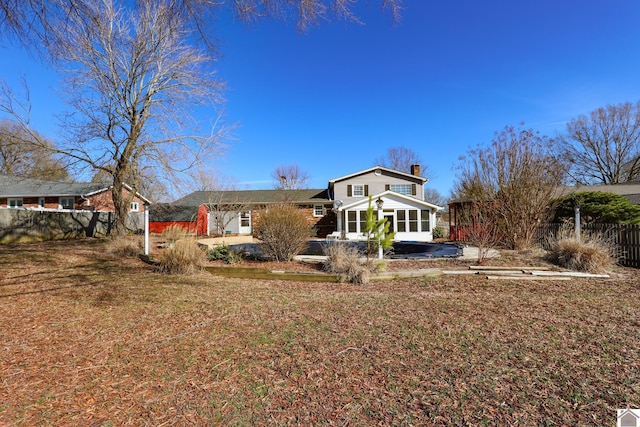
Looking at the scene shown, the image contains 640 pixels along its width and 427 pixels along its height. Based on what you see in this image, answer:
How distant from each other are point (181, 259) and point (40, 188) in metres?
25.6

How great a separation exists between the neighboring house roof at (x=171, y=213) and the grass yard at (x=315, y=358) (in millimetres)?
21209

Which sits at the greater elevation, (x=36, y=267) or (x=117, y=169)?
(x=117, y=169)

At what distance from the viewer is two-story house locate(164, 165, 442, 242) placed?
2123 cm

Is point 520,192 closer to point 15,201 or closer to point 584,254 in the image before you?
point 584,254

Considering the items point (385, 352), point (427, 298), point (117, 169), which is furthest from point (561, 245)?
point (117, 169)

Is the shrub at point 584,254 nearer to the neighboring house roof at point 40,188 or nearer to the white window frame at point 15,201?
the neighboring house roof at point 40,188

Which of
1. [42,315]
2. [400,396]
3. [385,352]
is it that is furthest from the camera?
[42,315]

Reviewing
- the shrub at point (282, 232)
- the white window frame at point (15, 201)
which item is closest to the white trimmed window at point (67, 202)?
the white window frame at point (15, 201)

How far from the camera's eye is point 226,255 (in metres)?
9.33

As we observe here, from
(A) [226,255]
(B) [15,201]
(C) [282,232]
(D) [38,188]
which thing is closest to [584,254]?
(C) [282,232]

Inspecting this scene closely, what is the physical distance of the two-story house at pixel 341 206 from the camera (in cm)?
2123

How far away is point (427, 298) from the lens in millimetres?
5203

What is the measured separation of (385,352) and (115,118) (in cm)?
1632

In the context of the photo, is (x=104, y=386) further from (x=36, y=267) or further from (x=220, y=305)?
(x=36, y=267)
